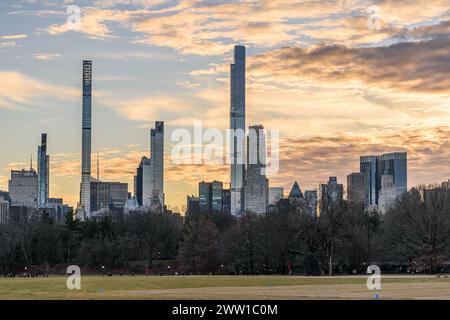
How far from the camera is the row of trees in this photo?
106062 mm

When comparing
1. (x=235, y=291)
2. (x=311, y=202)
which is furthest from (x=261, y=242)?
(x=235, y=291)

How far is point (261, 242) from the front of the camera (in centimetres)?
11712

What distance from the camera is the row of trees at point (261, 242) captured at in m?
106

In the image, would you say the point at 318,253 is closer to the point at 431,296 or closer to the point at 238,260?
the point at 238,260

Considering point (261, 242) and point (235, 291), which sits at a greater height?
point (261, 242)

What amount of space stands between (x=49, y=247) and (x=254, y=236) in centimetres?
3637

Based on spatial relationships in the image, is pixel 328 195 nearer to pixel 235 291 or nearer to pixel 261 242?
pixel 261 242

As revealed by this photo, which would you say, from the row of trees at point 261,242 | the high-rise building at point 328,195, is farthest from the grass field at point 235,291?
the high-rise building at point 328,195

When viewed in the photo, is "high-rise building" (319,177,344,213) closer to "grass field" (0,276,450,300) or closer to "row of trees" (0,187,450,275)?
"row of trees" (0,187,450,275)

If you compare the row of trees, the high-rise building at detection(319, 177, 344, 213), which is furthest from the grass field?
the high-rise building at detection(319, 177, 344, 213)

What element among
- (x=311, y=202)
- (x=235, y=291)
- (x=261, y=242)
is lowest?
(x=235, y=291)

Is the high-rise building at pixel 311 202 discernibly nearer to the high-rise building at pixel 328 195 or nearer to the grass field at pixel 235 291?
the high-rise building at pixel 328 195
